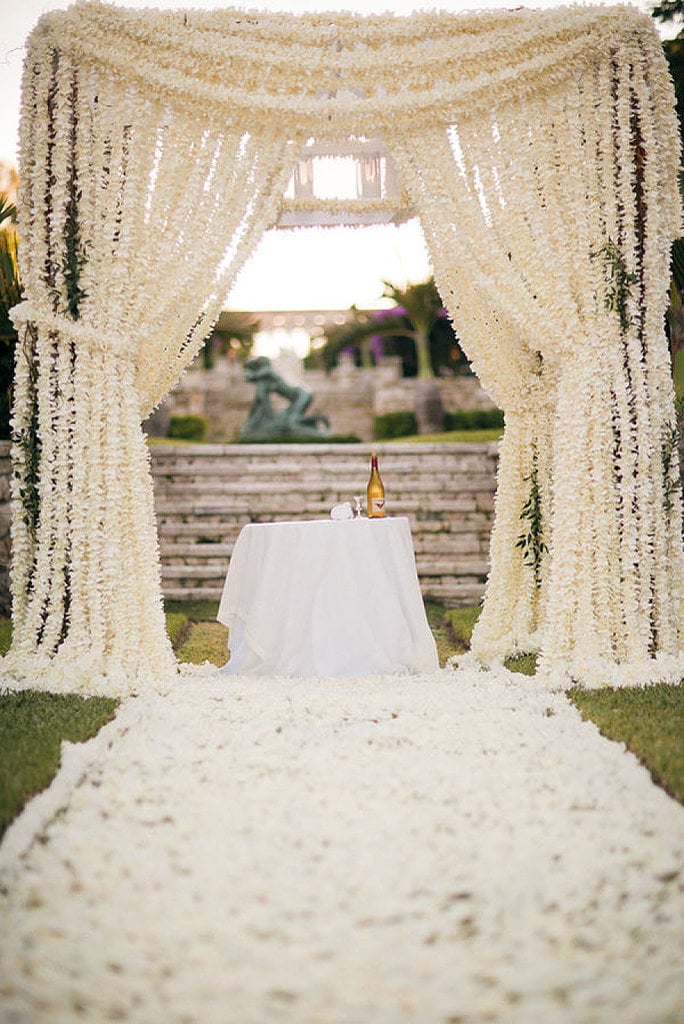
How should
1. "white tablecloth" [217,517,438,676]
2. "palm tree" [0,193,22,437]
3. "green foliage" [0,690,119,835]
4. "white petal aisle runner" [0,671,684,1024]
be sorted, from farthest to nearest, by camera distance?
"palm tree" [0,193,22,437] → "white tablecloth" [217,517,438,676] → "green foliage" [0,690,119,835] → "white petal aisle runner" [0,671,684,1024]

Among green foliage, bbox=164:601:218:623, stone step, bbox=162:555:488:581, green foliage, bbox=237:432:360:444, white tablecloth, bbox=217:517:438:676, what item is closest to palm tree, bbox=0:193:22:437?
stone step, bbox=162:555:488:581

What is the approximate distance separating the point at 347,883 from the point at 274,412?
1197cm

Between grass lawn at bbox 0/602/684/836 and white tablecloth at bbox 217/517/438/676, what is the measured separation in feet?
2.25

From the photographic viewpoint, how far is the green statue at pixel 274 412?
1310 centimetres

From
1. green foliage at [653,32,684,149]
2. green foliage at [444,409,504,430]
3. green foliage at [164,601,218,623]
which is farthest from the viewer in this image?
green foliage at [444,409,504,430]

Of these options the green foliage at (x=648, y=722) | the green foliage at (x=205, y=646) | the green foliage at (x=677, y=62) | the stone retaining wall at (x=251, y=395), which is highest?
the green foliage at (x=677, y=62)

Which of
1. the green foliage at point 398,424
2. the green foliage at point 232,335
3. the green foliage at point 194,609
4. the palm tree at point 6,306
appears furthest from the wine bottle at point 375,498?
the green foliage at point 232,335

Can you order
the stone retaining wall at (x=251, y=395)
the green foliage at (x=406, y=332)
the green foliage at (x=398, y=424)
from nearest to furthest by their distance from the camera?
the green foliage at (x=398, y=424) → the green foliage at (x=406, y=332) → the stone retaining wall at (x=251, y=395)

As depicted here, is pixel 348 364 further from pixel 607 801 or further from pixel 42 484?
pixel 607 801

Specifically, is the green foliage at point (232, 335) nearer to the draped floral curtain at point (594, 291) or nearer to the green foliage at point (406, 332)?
the green foliage at point (406, 332)

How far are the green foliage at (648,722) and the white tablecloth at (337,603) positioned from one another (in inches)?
37.7

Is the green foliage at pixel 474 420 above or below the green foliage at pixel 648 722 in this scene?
above

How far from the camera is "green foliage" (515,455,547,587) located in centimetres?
453

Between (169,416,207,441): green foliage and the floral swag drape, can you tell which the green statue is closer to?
(169,416,207,441): green foliage
